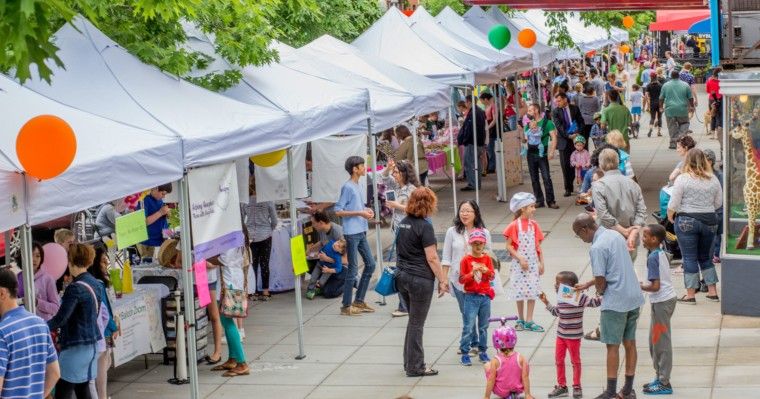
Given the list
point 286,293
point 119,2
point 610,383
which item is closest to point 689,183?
point 610,383

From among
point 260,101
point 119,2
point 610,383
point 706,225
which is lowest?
point 610,383

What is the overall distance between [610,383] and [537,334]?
9.38 ft

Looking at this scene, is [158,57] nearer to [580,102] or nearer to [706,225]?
[706,225]

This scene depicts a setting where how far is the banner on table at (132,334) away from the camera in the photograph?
476 inches

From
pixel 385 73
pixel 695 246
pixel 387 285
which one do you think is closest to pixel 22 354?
pixel 387 285

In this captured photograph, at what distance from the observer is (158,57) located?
12508 mm

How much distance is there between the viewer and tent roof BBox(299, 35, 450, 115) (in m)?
17.3

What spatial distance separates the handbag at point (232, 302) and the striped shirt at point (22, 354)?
4.17 m

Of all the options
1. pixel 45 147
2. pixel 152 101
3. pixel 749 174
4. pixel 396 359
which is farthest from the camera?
pixel 749 174

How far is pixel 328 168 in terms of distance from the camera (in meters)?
16.6

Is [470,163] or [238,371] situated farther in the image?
[470,163]

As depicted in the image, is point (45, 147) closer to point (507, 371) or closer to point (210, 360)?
→ point (507, 371)

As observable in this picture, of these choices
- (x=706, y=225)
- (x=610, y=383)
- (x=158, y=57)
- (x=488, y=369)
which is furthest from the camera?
(x=706, y=225)

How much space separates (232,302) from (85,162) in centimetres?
338
